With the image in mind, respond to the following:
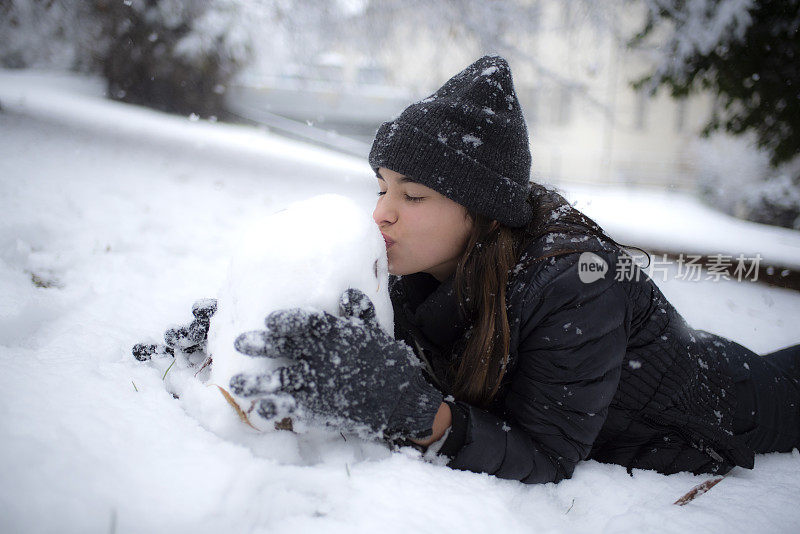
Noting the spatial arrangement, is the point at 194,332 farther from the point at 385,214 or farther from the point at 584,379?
the point at 584,379

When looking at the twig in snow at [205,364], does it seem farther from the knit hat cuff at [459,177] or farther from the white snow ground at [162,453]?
the knit hat cuff at [459,177]

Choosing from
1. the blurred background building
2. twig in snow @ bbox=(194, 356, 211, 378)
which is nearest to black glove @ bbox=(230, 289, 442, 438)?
twig in snow @ bbox=(194, 356, 211, 378)

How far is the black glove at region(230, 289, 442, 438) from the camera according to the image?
3.49 feet

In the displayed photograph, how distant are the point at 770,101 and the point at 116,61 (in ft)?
30.7

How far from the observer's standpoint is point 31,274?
2320 millimetres

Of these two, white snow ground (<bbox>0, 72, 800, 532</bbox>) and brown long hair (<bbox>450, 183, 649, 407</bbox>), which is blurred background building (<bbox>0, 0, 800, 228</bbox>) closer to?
brown long hair (<bbox>450, 183, 649, 407</bbox>)

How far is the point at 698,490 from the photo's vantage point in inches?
63.5

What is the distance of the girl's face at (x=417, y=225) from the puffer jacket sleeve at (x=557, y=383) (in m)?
0.34

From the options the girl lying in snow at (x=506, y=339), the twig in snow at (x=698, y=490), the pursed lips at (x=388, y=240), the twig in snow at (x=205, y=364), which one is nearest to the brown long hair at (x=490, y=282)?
the girl lying in snow at (x=506, y=339)

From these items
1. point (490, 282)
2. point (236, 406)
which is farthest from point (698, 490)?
point (236, 406)

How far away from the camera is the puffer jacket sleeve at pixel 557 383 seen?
141cm

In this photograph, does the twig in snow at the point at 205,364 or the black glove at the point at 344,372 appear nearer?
the black glove at the point at 344,372

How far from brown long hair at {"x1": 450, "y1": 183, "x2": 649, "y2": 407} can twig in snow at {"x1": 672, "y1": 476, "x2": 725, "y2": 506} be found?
0.69m

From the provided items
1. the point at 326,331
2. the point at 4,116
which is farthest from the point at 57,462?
the point at 4,116
